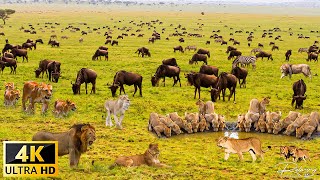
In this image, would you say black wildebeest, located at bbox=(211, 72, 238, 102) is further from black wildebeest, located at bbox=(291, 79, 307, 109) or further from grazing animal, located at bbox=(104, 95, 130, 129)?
grazing animal, located at bbox=(104, 95, 130, 129)

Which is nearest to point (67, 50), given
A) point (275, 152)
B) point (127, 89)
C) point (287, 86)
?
point (127, 89)

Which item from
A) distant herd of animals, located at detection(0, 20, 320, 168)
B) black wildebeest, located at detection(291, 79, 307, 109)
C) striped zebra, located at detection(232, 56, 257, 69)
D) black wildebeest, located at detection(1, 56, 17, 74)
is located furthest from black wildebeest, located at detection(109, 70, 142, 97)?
striped zebra, located at detection(232, 56, 257, 69)

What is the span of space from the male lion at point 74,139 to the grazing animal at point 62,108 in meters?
6.94

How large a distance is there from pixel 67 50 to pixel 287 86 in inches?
1004

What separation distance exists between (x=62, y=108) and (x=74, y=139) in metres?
7.67

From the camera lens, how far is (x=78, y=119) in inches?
732

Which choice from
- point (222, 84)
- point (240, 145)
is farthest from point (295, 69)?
point (240, 145)

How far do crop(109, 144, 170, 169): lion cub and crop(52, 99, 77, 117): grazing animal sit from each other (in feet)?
23.3

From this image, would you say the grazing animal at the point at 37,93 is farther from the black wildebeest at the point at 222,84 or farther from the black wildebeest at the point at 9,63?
the black wildebeest at the point at 9,63

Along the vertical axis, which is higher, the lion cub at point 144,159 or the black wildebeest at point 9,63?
the lion cub at point 144,159

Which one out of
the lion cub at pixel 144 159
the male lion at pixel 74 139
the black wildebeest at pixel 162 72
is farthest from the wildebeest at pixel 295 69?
the male lion at pixel 74 139

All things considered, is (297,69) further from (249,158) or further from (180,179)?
(180,179)

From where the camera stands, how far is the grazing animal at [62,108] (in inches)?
732

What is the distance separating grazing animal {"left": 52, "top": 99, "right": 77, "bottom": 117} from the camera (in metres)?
18.6
